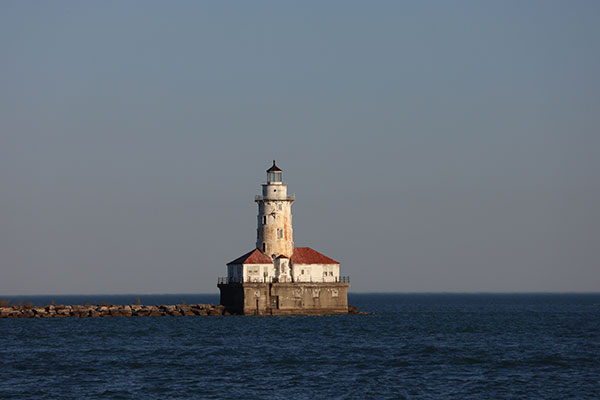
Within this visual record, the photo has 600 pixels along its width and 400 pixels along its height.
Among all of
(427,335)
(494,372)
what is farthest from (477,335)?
(494,372)

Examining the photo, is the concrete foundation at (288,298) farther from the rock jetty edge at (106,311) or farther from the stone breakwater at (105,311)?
the stone breakwater at (105,311)

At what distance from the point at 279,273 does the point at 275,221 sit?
5.75m

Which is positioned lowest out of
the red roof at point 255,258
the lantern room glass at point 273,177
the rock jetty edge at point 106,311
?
the rock jetty edge at point 106,311

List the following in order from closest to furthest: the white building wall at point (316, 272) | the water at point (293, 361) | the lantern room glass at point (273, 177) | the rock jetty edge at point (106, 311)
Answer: the water at point (293, 361), the white building wall at point (316, 272), the lantern room glass at point (273, 177), the rock jetty edge at point (106, 311)

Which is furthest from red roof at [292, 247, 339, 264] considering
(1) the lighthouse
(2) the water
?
(2) the water

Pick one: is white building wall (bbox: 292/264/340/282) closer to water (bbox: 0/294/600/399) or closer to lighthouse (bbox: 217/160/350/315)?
lighthouse (bbox: 217/160/350/315)

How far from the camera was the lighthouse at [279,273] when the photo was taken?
103 metres

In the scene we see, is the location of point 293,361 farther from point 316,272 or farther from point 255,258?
point 316,272

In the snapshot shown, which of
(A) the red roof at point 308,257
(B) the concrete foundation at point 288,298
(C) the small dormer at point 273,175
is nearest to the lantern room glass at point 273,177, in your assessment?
→ (C) the small dormer at point 273,175

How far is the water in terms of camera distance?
50.3 metres

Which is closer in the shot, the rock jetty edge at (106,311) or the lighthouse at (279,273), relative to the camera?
the lighthouse at (279,273)

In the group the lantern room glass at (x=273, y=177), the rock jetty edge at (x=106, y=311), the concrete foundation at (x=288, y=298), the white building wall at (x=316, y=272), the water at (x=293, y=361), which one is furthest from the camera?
the rock jetty edge at (x=106, y=311)

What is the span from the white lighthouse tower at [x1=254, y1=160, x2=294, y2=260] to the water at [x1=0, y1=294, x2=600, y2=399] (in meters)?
8.33

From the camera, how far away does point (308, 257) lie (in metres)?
106
